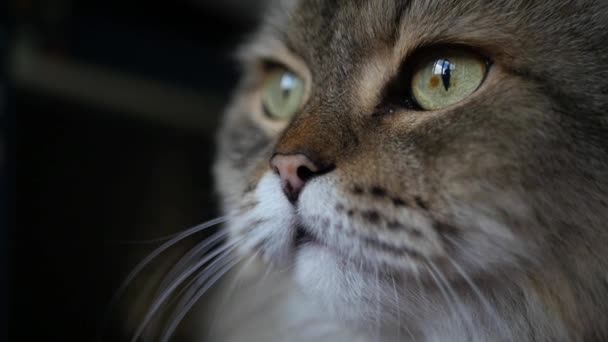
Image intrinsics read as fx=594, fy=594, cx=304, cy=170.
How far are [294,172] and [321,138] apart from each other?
2.1 inches

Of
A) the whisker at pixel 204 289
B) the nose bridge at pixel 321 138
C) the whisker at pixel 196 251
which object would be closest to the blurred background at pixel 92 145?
the whisker at pixel 196 251

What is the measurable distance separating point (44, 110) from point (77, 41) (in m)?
0.18

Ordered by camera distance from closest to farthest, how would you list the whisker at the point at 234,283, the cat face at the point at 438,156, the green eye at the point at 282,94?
the cat face at the point at 438,156 < the whisker at the point at 234,283 < the green eye at the point at 282,94

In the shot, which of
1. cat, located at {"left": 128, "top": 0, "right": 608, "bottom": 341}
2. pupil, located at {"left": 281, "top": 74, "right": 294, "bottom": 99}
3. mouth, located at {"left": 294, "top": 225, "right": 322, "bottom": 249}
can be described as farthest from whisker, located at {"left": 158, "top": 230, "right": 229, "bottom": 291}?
pupil, located at {"left": 281, "top": 74, "right": 294, "bottom": 99}

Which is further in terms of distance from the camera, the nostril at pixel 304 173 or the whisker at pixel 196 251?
the whisker at pixel 196 251

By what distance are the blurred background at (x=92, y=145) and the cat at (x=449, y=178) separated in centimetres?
48

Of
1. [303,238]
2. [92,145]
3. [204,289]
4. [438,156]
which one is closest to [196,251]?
[204,289]

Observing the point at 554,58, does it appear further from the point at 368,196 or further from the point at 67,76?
the point at 67,76

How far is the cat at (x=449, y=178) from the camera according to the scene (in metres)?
0.62

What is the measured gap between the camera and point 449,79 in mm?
719

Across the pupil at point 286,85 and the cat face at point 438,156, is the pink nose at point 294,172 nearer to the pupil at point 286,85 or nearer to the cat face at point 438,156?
the cat face at point 438,156

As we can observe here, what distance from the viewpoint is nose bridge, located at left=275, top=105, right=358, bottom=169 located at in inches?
27.0

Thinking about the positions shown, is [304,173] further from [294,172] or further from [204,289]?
[204,289]

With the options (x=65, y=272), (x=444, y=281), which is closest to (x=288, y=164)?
(x=444, y=281)
